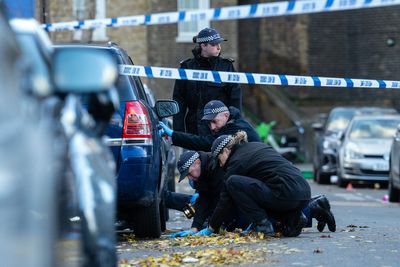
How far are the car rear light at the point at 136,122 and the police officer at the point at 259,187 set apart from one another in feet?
2.30

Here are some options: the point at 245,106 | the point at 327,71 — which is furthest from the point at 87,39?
the point at 327,71

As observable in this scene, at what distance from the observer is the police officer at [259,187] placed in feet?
36.5

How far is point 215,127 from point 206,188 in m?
0.63

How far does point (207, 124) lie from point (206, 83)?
67 centimetres

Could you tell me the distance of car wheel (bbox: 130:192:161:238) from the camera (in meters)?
11.3

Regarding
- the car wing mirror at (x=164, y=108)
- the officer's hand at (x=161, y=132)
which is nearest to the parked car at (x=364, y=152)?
the officer's hand at (x=161, y=132)

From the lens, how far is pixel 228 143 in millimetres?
11266

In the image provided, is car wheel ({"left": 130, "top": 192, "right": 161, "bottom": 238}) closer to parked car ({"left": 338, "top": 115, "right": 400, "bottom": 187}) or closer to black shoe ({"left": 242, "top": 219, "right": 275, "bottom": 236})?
black shoe ({"left": 242, "top": 219, "right": 275, "bottom": 236})

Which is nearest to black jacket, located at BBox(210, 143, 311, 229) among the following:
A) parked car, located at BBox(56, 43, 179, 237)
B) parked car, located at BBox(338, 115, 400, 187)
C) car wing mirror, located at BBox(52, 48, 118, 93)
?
parked car, located at BBox(56, 43, 179, 237)

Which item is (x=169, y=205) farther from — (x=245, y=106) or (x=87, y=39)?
(x=245, y=106)

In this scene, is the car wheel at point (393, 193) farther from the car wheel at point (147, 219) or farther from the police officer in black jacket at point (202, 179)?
the car wheel at point (147, 219)

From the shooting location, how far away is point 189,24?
41469 millimetres

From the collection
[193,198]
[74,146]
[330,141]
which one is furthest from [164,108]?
[330,141]

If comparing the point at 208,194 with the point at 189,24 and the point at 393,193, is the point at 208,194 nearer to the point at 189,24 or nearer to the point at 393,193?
the point at 393,193
